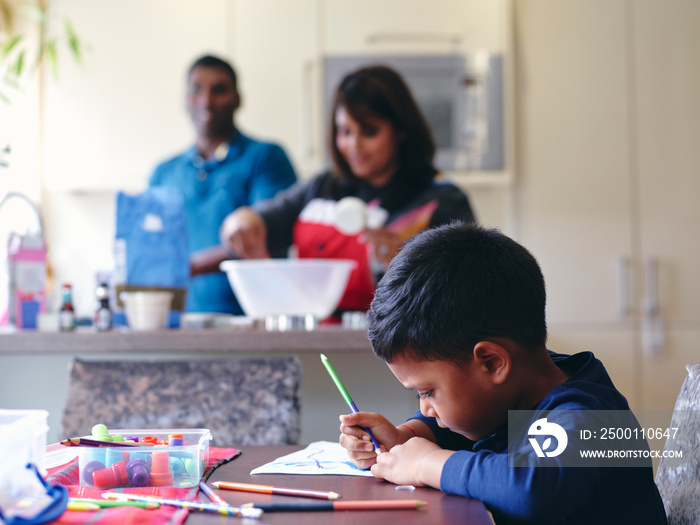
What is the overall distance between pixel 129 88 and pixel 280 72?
0.64 m

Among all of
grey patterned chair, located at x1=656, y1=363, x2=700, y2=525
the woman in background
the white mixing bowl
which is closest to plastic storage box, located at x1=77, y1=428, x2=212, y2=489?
grey patterned chair, located at x1=656, y1=363, x2=700, y2=525

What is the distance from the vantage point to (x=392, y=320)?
804 millimetres

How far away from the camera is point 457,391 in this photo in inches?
31.0

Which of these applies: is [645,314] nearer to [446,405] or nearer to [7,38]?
[446,405]

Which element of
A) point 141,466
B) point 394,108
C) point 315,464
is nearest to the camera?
point 141,466

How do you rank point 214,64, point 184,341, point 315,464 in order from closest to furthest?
point 315,464 < point 184,341 < point 214,64

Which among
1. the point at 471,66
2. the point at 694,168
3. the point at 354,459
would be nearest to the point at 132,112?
the point at 471,66

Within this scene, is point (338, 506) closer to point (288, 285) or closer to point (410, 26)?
point (288, 285)

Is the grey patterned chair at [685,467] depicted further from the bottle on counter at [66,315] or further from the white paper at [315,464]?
the bottle on counter at [66,315]

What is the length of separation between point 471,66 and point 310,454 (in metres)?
2.28

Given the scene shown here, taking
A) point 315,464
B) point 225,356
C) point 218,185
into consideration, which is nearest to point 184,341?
point 225,356

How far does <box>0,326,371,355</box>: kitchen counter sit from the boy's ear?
676mm

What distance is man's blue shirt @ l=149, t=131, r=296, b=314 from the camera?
113 inches

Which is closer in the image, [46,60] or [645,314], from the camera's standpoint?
[645,314]
